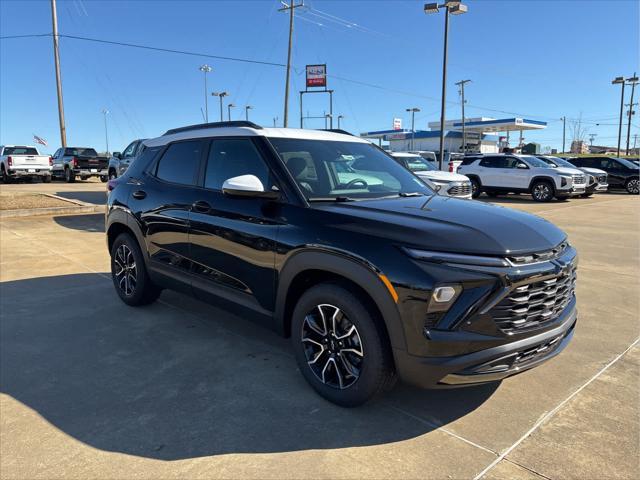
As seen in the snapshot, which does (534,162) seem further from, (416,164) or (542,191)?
(416,164)

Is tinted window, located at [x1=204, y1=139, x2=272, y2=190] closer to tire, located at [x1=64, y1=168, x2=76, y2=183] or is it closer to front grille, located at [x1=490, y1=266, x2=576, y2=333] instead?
front grille, located at [x1=490, y1=266, x2=576, y2=333]

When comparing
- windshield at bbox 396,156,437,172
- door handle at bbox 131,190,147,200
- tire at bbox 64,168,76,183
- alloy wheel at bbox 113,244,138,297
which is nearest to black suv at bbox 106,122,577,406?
door handle at bbox 131,190,147,200

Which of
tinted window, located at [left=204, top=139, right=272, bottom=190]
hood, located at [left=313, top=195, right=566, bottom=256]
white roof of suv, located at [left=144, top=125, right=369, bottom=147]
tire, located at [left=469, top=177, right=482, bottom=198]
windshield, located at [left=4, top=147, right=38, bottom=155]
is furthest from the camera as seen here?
windshield, located at [left=4, top=147, right=38, bottom=155]

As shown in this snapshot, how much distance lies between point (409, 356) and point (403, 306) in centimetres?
28

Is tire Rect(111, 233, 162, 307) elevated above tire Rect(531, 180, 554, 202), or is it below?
below

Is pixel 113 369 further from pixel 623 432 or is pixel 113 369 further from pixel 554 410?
pixel 623 432

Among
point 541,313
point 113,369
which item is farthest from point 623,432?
point 113,369

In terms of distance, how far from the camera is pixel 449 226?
9.12ft

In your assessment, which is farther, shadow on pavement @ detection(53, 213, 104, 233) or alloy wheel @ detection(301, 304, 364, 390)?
shadow on pavement @ detection(53, 213, 104, 233)

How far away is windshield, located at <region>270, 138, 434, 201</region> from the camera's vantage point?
350cm

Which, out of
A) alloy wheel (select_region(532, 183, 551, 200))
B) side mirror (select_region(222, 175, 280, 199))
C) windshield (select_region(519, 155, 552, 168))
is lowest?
alloy wheel (select_region(532, 183, 551, 200))

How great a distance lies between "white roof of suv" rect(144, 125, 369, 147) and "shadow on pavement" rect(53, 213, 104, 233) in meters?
6.22

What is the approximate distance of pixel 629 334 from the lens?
4.41m

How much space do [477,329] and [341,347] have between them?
0.86 m
